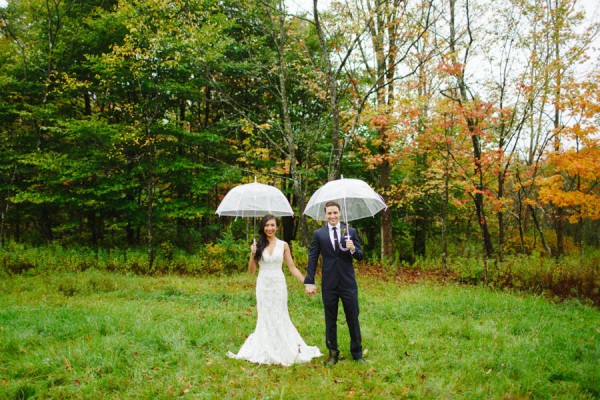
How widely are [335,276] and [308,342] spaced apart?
1.57m

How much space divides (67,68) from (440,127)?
48.9ft

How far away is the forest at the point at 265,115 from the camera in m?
11.8

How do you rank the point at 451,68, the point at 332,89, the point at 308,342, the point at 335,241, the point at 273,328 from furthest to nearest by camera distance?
the point at 451,68 → the point at 332,89 → the point at 308,342 → the point at 273,328 → the point at 335,241

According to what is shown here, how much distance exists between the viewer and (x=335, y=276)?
503 cm

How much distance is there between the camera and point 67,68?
15.5 meters

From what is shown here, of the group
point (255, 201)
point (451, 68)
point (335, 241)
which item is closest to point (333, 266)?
point (335, 241)

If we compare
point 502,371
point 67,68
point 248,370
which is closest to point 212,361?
point 248,370

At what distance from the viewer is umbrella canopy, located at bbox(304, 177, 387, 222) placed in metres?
5.03

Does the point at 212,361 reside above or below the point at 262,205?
below

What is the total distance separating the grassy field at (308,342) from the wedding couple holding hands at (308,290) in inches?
8.8

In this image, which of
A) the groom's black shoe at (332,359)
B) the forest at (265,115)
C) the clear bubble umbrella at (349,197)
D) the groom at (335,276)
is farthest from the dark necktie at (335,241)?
the forest at (265,115)

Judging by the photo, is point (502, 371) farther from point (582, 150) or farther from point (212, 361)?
point (582, 150)

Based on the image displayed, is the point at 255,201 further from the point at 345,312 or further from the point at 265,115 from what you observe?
the point at 265,115

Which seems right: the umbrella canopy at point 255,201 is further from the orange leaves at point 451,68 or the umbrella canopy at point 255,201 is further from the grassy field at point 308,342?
the orange leaves at point 451,68
